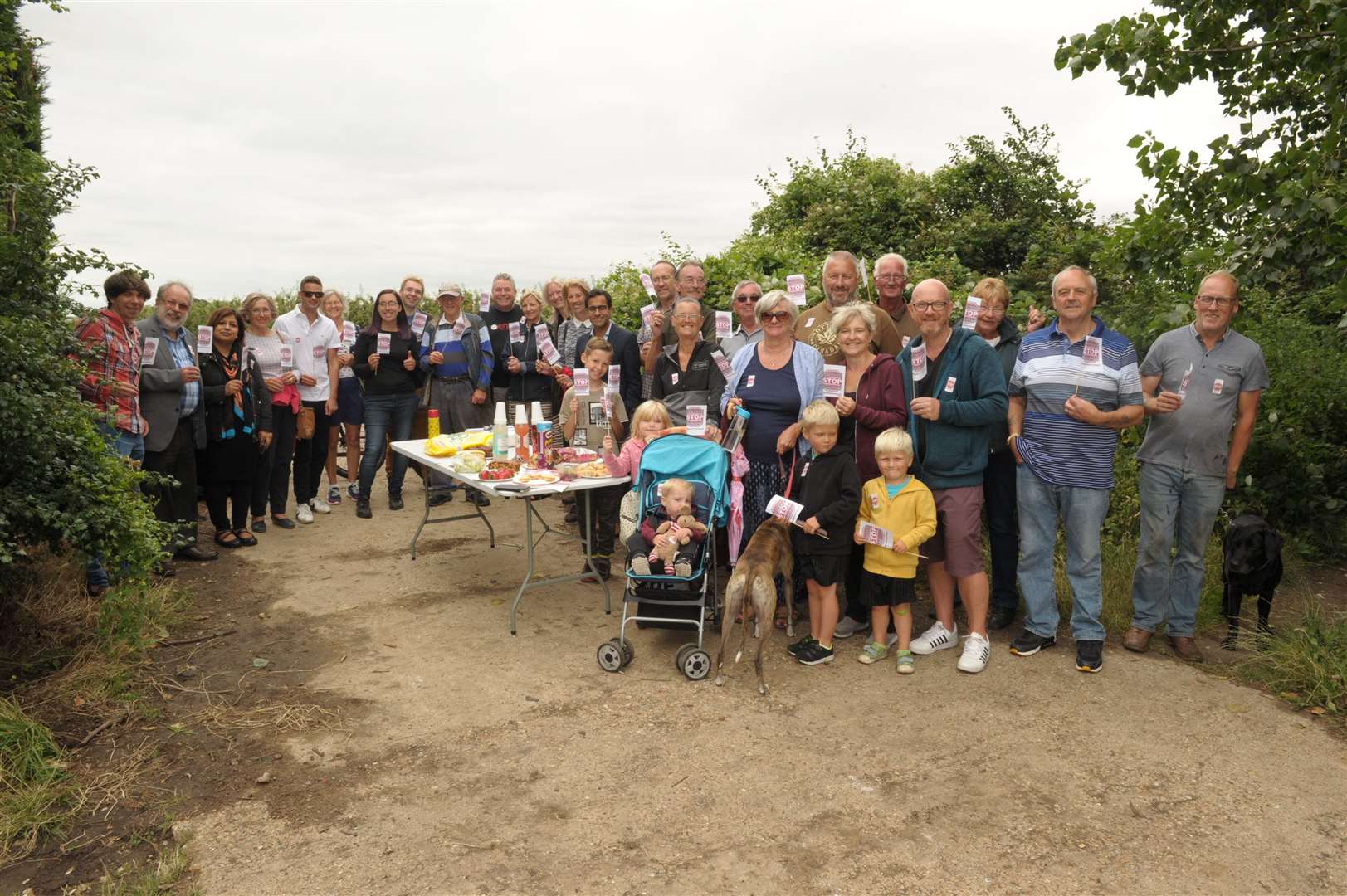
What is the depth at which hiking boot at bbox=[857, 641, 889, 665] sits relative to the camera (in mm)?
5117

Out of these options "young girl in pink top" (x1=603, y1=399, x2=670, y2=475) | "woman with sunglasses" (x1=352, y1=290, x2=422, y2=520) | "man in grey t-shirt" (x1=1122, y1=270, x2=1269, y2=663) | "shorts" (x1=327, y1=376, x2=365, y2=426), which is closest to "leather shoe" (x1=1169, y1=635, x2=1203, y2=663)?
"man in grey t-shirt" (x1=1122, y1=270, x2=1269, y2=663)

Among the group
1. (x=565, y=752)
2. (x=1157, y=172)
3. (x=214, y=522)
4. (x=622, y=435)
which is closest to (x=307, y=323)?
(x=214, y=522)

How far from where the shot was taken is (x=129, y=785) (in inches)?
151

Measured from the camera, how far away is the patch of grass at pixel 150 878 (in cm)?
311

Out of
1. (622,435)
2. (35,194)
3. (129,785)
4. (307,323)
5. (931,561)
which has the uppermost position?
(35,194)

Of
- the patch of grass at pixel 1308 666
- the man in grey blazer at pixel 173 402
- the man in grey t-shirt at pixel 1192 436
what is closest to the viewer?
the patch of grass at pixel 1308 666

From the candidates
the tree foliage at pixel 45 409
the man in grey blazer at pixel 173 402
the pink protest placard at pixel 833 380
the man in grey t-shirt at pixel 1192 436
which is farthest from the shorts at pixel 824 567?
the man in grey blazer at pixel 173 402

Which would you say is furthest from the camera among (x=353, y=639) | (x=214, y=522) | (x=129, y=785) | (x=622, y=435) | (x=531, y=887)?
(x=214, y=522)

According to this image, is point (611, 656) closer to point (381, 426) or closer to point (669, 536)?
point (669, 536)

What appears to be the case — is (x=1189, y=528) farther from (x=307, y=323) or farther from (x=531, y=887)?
(x=307, y=323)

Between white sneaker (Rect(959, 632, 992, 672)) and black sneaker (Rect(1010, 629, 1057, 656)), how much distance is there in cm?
19

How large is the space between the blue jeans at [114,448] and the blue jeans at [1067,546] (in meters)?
5.18

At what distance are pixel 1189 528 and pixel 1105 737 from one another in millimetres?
1423

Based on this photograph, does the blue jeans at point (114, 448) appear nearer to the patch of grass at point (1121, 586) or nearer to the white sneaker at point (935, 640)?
the white sneaker at point (935, 640)
